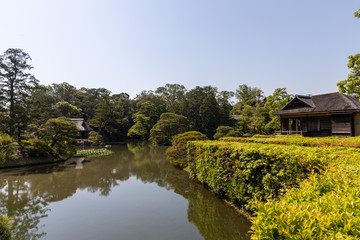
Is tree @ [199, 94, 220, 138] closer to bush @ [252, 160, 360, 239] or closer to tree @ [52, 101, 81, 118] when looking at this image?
tree @ [52, 101, 81, 118]

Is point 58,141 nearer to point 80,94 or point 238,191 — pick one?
point 238,191

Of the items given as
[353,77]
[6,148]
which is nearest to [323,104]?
[353,77]

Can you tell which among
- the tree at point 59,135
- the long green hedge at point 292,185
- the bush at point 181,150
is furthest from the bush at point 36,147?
the long green hedge at point 292,185

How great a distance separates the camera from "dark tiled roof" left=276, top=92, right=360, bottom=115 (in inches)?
653

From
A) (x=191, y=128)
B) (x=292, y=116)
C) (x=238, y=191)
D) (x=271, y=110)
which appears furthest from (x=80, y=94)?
(x=238, y=191)

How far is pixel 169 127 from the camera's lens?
32.4 metres

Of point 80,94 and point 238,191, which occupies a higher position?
point 80,94

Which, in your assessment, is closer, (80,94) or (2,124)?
(2,124)

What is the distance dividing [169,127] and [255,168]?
2628 centimetres

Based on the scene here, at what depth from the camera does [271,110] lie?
28.1 m

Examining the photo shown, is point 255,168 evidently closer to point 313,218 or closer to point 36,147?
point 313,218

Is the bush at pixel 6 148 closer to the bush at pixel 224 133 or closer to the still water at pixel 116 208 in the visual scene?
the still water at pixel 116 208

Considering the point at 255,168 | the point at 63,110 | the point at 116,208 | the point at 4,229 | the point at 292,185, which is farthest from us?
the point at 63,110

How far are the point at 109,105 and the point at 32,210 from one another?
3265cm
